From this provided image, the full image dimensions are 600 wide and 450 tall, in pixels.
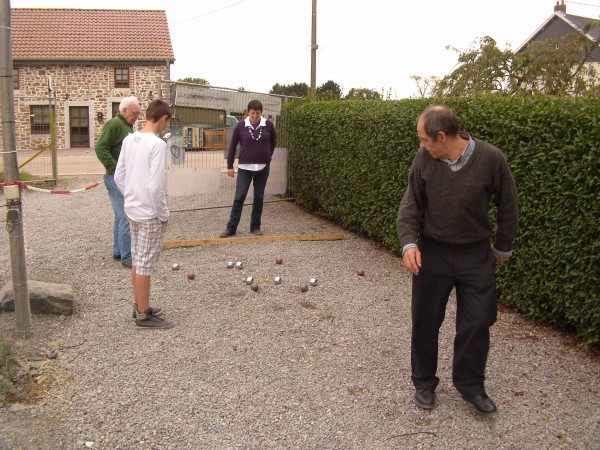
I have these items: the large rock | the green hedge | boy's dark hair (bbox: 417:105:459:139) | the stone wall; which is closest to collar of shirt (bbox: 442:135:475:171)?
boy's dark hair (bbox: 417:105:459:139)

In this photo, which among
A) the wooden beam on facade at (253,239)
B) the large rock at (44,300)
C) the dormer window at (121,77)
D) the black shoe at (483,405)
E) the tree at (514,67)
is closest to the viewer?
the black shoe at (483,405)

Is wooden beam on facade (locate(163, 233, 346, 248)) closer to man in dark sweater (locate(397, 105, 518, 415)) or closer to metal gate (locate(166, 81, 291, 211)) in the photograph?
metal gate (locate(166, 81, 291, 211))

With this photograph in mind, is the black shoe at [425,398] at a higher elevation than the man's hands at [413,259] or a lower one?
lower

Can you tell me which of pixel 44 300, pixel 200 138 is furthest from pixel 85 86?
pixel 44 300

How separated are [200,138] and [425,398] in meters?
7.25

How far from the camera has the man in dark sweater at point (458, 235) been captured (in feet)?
11.6

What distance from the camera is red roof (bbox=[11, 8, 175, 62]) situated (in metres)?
33.4

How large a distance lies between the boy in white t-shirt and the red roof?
1196 inches

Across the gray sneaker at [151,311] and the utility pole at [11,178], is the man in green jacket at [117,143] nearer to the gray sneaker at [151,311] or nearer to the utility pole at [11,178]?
the gray sneaker at [151,311]

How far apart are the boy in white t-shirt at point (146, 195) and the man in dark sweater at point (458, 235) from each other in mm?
2231

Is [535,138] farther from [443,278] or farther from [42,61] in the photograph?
[42,61]

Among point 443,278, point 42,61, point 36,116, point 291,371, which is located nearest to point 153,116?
point 291,371

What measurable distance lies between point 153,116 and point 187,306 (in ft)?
6.21

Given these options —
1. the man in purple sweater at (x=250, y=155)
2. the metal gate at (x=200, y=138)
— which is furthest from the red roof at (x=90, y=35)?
the man in purple sweater at (x=250, y=155)
